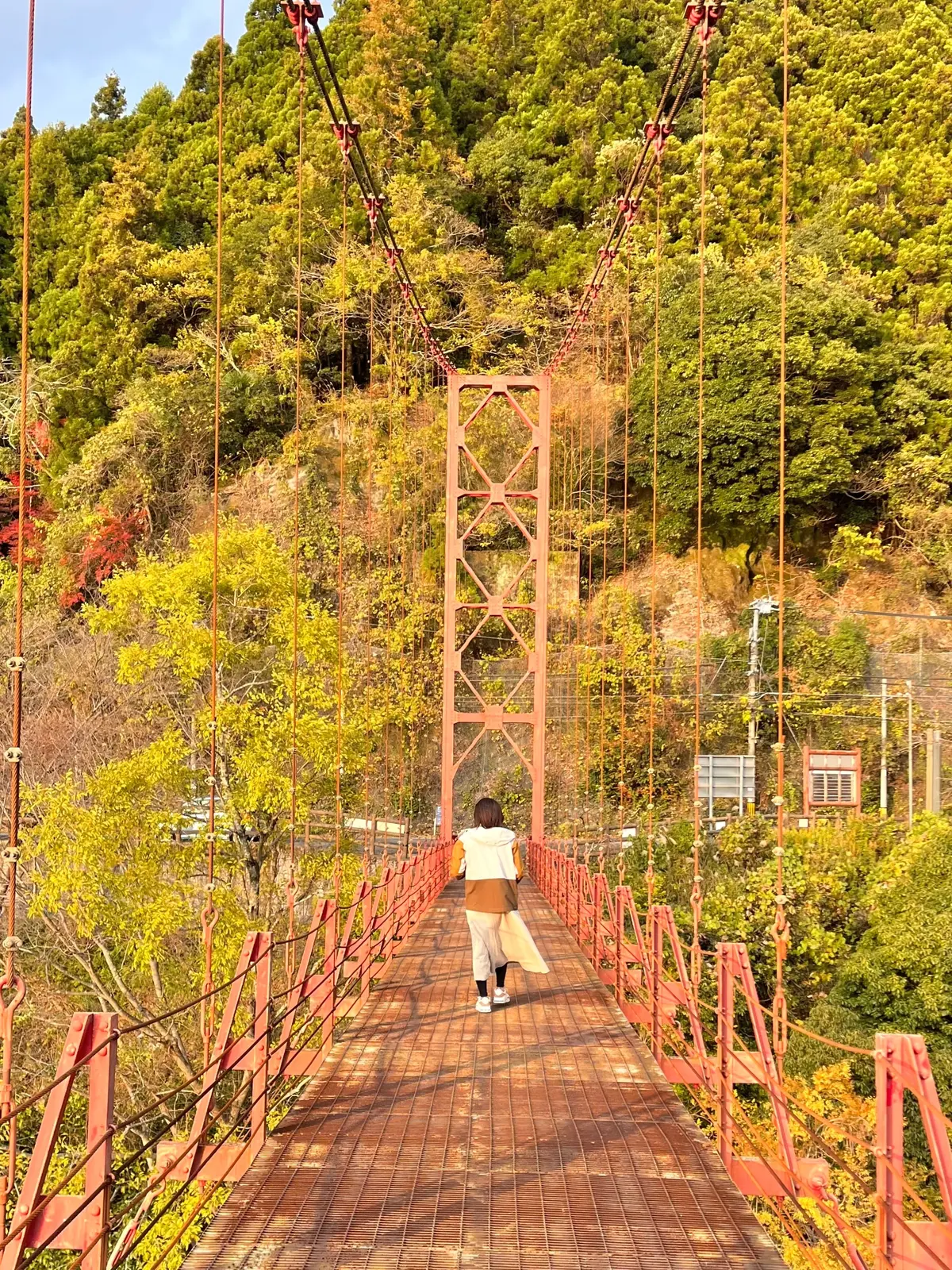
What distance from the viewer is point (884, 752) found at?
A: 14.6 meters

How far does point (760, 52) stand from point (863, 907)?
640 inches

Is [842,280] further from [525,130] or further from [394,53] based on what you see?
[394,53]

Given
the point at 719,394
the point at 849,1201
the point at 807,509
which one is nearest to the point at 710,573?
the point at 807,509

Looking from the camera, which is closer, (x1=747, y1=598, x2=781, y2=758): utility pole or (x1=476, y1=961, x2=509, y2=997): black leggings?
(x1=476, y1=961, x2=509, y2=997): black leggings

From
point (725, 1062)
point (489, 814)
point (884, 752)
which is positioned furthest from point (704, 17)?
point (884, 752)

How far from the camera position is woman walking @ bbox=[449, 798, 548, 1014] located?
416 centimetres

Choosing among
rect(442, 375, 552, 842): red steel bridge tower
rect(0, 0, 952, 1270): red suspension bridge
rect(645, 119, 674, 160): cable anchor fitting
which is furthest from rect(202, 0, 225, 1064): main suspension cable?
rect(442, 375, 552, 842): red steel bridge tower

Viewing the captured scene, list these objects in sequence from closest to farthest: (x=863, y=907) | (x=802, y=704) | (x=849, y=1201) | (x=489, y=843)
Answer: (x=489, y=843)
(x=849, y=1201)
(x=863, y=907)
(x=802, y=704)

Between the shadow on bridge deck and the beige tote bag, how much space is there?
9.4 inches

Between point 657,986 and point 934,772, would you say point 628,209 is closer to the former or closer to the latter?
point 657,986

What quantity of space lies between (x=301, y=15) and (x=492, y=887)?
474 centimetres

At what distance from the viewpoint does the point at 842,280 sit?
17000mm

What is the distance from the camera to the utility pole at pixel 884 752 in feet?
46.9

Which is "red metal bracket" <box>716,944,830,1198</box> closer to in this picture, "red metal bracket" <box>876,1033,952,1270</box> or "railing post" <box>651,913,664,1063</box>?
"red metal bracket" <box>876,1033,952,1270</box>
